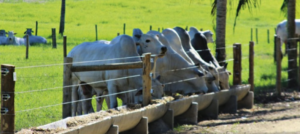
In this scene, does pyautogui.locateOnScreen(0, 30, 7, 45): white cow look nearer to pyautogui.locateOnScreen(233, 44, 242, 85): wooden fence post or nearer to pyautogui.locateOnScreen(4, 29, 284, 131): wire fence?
pyautogui.locateOnScreen(4, 29, 284, 131): wire fence

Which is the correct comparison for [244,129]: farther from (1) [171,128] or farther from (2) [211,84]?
(2) [211,84]

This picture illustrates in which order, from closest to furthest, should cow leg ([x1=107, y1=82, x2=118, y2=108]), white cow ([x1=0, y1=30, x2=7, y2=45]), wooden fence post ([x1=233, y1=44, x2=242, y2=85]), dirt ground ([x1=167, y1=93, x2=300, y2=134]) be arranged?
cow leg ([x1=107, y1=82, x2=118, y2=108]) < dirt ground ([x1=167, y1=93, x2=300, y2=134]) < wooden fence post ([x1=233, y1=44, x2=242, y2=85]) < white cow ([x1=0, y1=30, x2=7, y2=45])

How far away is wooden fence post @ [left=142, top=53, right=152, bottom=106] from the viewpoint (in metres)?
9.76

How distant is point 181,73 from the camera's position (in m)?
12.5

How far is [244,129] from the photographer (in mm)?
10727

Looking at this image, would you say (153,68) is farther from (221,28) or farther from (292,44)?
(292,44)

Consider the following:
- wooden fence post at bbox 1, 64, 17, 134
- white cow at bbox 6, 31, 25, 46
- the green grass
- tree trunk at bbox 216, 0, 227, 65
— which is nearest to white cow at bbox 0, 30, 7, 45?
white cow at bbox 6, 31, 25, 46

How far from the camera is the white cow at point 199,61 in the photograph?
12.8m

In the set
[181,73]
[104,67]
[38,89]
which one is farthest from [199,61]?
[104,67]

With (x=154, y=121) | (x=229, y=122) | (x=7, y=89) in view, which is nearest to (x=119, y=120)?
(x=154, y=121)

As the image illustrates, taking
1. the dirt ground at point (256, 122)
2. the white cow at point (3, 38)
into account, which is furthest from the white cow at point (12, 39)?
the dirt ground at point (256, 122)

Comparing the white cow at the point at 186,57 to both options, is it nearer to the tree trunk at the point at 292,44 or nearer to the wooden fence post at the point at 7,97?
the tree trunk at the point at 292,44

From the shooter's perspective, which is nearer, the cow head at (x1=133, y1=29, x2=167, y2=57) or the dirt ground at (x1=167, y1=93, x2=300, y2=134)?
the dirt ground at (x1=167, y1=93, x2=300, y2=134)

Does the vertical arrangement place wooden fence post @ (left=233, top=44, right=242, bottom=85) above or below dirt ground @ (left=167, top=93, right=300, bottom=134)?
above
